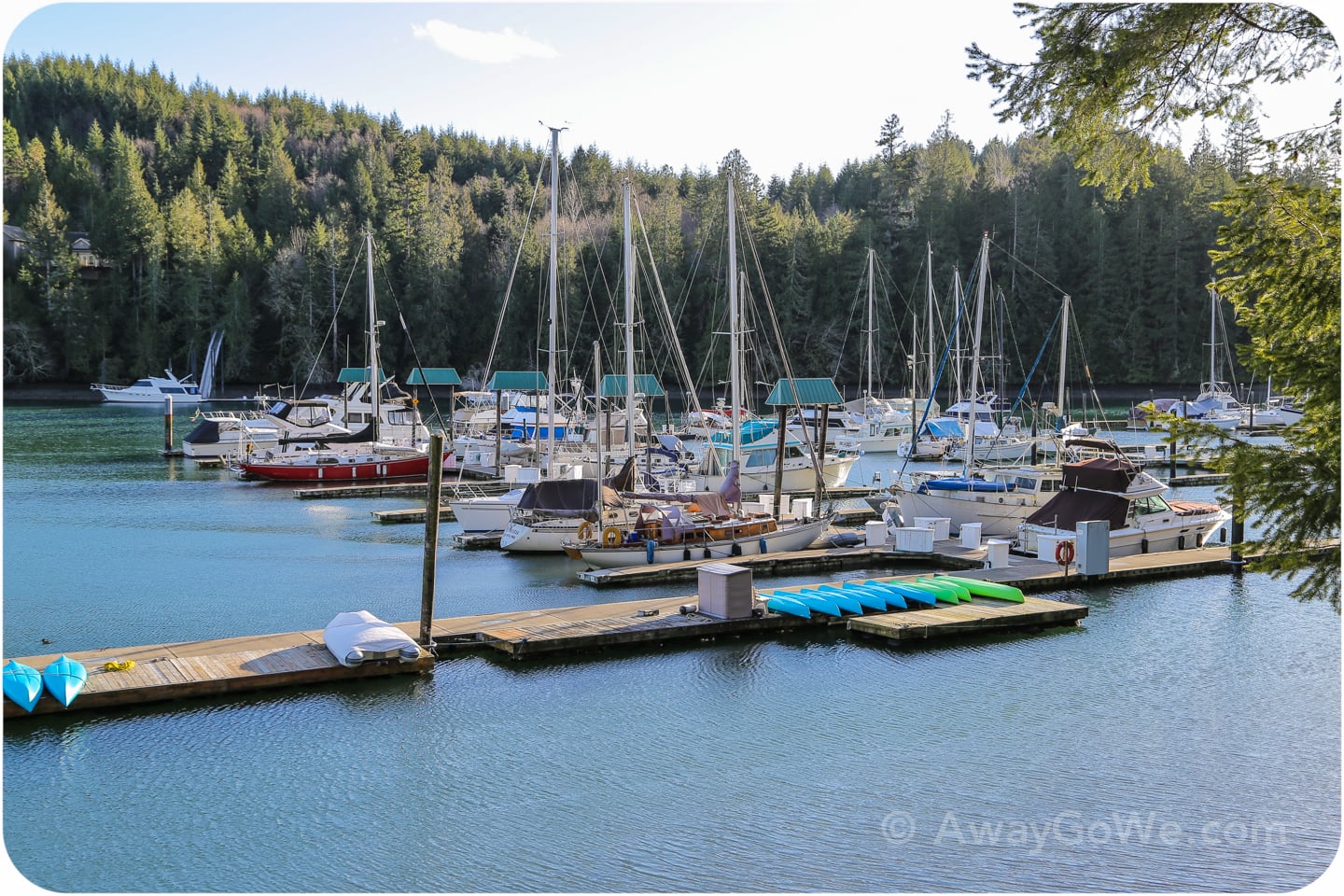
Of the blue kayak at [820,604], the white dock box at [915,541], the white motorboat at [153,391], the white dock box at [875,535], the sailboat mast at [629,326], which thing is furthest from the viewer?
the white motorboat at [153,391]

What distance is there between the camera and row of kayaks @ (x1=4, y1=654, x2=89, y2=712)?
14.0m

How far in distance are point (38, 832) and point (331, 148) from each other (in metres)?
113

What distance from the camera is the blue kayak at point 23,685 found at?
46.0 ft

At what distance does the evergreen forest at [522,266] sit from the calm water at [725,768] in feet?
213

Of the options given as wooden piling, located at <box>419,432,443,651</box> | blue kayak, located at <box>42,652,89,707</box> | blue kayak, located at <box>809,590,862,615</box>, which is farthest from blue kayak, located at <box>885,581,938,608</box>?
blue kayak, located at <box>42,652,89,707</box>

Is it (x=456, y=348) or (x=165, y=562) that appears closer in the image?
(x=165, y=562)

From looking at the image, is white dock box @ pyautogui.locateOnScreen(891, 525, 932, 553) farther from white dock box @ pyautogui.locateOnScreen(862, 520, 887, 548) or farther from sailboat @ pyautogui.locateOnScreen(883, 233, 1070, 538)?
sailboat @ pyautogui.locateOnScreen(883, 233, 1070, 538)

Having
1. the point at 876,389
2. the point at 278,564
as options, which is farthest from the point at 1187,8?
the point at 876,389

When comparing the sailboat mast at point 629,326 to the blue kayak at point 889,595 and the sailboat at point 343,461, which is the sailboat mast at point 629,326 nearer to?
the blue kayak at point 889,595

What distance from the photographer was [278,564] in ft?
84.0

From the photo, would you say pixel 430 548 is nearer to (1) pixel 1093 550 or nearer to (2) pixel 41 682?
(2) pixel 41 682

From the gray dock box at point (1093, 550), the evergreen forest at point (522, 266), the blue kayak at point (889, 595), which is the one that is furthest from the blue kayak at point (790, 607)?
the evergreen forest at point (522, 266)

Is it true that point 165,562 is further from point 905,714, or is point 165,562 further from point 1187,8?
point 1187,8

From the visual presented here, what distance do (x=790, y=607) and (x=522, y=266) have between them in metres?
76.9
